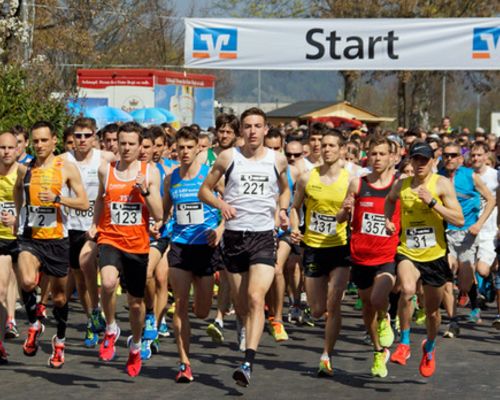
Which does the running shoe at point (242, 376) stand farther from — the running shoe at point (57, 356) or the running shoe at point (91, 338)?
the running shoe at point (91, 338)

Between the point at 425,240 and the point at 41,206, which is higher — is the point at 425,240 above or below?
below

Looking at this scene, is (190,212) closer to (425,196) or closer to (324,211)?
(324,211)

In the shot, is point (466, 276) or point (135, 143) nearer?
point (135, 143)

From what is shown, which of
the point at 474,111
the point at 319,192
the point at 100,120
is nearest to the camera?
the point at 319,192

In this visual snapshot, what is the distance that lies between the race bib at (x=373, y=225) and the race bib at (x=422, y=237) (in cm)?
36

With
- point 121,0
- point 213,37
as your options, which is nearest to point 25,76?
point 213,37

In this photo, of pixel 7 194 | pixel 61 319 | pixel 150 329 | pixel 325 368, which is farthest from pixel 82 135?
pixel 325 368

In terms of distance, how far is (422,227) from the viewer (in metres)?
10.3

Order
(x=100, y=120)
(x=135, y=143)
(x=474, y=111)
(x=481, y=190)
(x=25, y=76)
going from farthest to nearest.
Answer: (x=474, y=111), (x=100, y=120), (x=25, y=76), (x=481, y=190), (x=135, y=143)

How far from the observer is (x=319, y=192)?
1119 centimetres

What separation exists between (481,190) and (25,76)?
809 centimetres

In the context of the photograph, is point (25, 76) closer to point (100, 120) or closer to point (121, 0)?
point (100, 120)

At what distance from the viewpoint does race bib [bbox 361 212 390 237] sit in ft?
35.0

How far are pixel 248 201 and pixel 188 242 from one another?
80 cm
